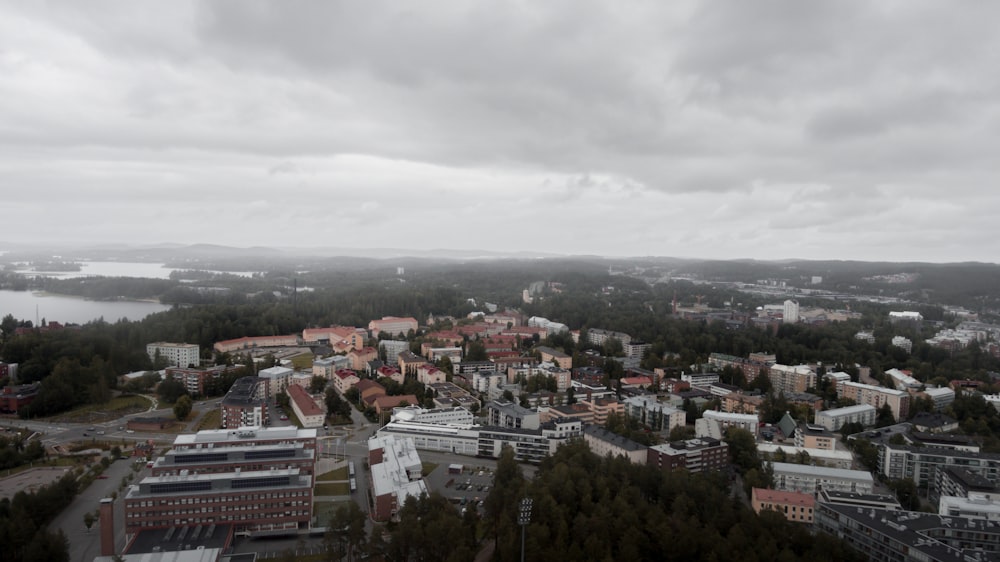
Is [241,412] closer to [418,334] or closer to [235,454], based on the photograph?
[235,454]

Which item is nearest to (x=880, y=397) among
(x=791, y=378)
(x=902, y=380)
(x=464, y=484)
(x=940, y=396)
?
(x=940, y=396)

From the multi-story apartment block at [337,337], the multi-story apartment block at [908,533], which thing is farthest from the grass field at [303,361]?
the multi-story apartment block at [908,533]

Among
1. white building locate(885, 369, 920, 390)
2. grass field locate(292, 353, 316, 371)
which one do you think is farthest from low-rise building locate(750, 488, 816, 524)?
grass field locate(292, 353, 316, 371)

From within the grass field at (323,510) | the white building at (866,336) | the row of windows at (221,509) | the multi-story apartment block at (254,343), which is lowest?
the grass field at (323,510)

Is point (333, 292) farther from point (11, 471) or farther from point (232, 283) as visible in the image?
point (11, 471)

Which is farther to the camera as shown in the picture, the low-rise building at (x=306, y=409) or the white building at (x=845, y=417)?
the white building at (x=845, y=417)

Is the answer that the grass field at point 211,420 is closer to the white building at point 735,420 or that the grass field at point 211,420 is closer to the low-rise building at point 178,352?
the low-rise building at point 178,352

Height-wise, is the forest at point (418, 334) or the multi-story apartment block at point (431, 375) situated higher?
the forest at point (418, 334)
